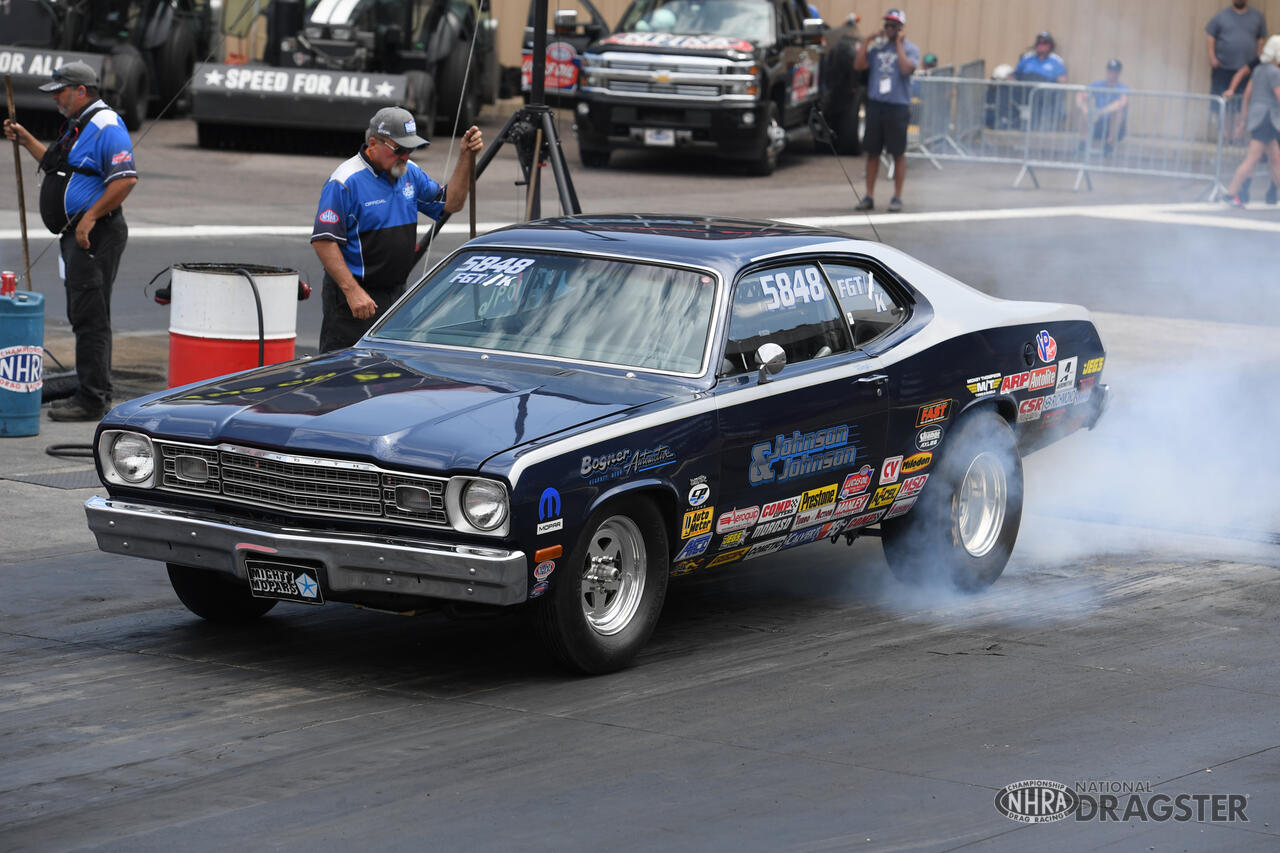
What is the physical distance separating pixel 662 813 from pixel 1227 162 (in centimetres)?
2147

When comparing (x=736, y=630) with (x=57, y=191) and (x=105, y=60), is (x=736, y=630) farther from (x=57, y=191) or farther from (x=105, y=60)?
(x=105, y=60)

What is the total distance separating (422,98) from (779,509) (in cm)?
1808

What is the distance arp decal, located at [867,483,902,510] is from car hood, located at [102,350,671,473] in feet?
3.97

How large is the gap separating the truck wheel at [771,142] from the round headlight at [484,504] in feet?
59.4

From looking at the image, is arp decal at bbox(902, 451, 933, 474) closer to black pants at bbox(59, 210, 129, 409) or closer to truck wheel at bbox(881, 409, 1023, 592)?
truck wheel at bbox(881, 409, 1023, 592)

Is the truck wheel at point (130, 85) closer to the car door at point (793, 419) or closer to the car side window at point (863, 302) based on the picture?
the car side window at point (863, 302)

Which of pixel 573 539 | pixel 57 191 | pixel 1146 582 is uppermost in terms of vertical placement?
pixel 57 191

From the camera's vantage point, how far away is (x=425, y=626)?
7.16m

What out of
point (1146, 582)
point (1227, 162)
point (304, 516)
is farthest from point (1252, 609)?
point (1227, 162)

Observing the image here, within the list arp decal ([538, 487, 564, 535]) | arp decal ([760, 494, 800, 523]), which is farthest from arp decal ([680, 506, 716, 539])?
arp decal ([538, 487, 564, 535])

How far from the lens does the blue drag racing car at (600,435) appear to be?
6023 millimetres

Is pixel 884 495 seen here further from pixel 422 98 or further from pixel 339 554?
pixel 422 98

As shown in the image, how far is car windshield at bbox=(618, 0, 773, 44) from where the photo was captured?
23.8 m

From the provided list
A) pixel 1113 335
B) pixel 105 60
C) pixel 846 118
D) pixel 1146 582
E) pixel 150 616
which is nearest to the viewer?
pixel 150 616
